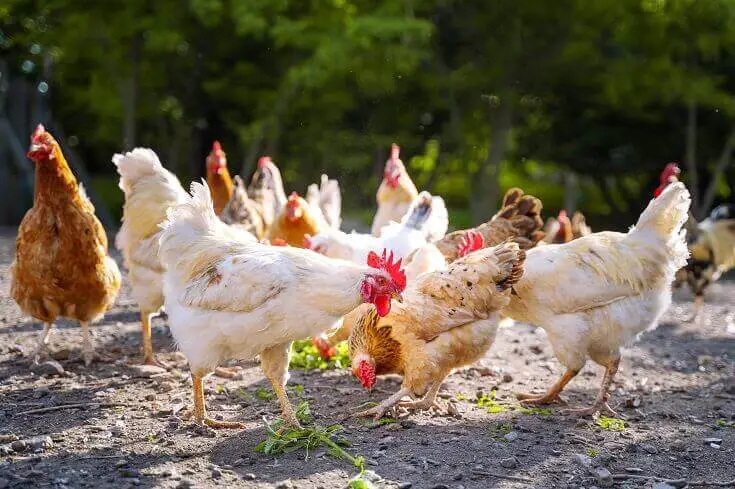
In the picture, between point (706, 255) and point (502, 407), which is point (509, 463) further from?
point (706, 255)

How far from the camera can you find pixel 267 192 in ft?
27.2

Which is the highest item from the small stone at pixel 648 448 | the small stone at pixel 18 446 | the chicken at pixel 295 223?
the chicken at pixel 295 223

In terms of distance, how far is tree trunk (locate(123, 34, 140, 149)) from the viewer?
14672 millimetres

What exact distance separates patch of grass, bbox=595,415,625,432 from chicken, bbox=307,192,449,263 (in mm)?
1997

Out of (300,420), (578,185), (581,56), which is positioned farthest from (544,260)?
(578,185)

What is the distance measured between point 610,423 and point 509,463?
46.2 inches

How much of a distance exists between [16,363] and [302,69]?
9.13 m

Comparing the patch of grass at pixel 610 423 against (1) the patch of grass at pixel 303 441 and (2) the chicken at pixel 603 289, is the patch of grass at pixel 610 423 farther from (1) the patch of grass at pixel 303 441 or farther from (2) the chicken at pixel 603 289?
(1) the patch of grass at pixel 303 441

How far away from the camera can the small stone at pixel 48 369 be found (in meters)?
5.45

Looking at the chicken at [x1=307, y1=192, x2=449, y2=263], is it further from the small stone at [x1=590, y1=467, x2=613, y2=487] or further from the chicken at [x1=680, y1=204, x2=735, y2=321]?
the chicken at [x1=680, y1=204, x2=735, y2=321]

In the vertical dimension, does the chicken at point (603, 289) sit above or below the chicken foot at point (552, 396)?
above

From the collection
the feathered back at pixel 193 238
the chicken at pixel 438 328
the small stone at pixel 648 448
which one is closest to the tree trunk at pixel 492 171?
the chicken at pixel 438 328

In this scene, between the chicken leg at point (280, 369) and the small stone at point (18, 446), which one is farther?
the chicken leg at point (280, 369)

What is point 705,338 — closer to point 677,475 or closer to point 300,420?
point 677,475
